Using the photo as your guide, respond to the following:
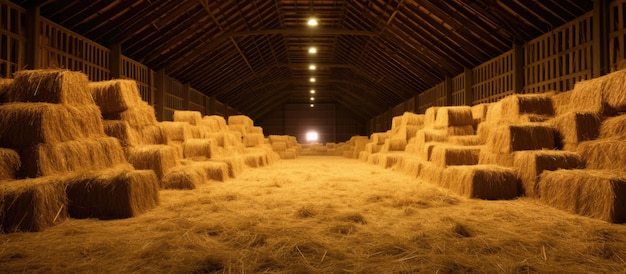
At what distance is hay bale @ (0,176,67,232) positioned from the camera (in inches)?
162

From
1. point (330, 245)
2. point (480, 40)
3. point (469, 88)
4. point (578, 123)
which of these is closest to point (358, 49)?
point (469, 88)

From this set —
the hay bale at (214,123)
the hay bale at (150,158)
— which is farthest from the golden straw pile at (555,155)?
the hay bale at (214,123)

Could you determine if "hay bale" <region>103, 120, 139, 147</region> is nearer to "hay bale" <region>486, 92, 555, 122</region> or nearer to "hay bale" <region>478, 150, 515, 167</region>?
"hay bale" <region>478, 150, 515, 167</region>

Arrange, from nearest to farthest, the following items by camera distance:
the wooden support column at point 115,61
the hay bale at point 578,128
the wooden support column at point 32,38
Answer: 1. the hay bale at point 578,128
2. the wooden support column at point 32,38
3. the wooden support column at point 115,61

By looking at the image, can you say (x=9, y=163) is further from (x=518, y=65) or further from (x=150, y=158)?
(x=518, y=65)

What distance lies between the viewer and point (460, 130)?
1072cm

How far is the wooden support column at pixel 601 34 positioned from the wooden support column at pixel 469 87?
7.06 m

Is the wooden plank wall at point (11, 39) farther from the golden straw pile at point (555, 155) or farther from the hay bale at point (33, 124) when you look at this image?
the golden straw pile at point (555, 155)

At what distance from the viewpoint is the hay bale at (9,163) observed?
468 centimetres

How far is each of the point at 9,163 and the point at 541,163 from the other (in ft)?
23.7

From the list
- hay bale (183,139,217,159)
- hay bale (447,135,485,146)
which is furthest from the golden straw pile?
hay bale (183,139,217,159)

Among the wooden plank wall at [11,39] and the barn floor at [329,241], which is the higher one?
the wooden plank wall at [11,39]

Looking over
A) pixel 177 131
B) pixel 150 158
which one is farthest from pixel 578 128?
pixel 177 131

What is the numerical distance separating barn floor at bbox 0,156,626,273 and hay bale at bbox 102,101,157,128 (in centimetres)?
283
